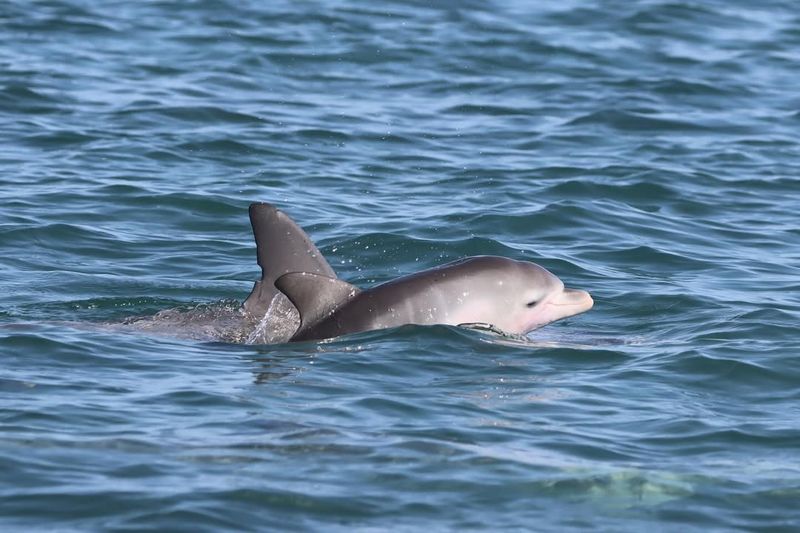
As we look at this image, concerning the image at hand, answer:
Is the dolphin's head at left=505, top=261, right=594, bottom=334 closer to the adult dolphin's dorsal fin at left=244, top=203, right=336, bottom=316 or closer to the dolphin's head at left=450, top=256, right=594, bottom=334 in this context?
the dolphin's head at left=450, top=256, right=594, bottom=334

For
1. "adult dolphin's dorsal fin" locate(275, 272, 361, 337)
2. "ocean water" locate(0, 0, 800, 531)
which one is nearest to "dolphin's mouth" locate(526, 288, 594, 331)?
"ocean water" locate(0, 0, 800, 531)

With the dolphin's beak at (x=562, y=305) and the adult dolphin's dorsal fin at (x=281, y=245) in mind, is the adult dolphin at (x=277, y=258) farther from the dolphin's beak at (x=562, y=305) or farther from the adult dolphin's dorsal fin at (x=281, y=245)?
the dolphin's beak at (x=562, y=305)

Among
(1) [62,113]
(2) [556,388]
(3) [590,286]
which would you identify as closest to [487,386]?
(2) [556,388]

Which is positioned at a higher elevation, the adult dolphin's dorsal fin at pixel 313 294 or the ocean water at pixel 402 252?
the adult dolphin's dorsal fin at pixel 313 294

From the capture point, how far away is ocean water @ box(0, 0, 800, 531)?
9453mm

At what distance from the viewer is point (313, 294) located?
1227cm

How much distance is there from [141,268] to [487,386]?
19.0ft

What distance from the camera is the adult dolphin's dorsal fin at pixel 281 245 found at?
12.6 metres

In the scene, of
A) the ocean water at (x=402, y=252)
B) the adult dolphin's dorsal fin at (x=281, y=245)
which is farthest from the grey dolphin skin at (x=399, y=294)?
the ocean water at (x=402, y=252)

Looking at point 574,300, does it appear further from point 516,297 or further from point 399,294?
point 399,294

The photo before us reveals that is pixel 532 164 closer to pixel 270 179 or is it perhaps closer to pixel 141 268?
pixel 270 179

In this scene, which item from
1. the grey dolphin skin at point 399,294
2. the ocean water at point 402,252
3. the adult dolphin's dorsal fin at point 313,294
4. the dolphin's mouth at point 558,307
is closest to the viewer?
the ocean water at point 402,252

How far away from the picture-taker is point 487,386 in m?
11.7

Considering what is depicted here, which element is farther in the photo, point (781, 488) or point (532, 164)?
point (532, 164)
